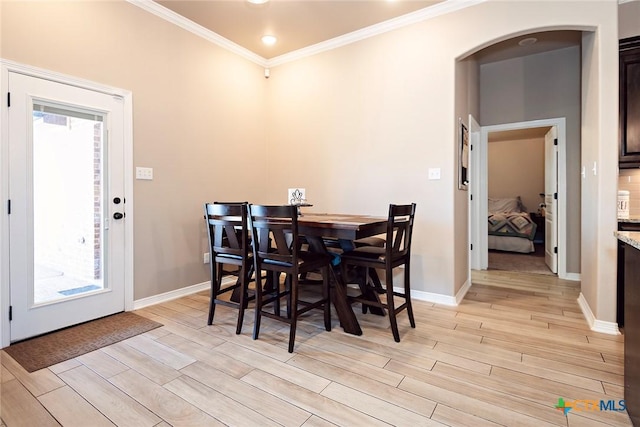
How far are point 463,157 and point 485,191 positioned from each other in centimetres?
154

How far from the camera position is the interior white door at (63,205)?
2.22 metres

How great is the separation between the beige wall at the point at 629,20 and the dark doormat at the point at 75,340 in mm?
4432

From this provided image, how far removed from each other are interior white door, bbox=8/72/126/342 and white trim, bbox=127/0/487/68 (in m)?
1.00

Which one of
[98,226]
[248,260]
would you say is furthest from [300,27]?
[98,226]

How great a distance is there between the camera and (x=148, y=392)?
5.47ft

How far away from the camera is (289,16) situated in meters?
3.15

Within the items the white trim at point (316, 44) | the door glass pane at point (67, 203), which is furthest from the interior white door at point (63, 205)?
the white trim at point (316, 44)

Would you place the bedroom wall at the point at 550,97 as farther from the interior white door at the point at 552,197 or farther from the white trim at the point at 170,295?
the white trim at the point at 170,295

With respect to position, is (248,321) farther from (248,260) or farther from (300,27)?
(300,27)

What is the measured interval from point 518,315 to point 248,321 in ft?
7.57

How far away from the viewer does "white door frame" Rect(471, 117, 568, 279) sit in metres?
4.06

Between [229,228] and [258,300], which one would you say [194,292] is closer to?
[229,228]

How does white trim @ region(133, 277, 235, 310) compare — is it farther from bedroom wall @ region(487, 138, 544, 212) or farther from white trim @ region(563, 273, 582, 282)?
bedroom wall @ region(487, 138, 544, 212)

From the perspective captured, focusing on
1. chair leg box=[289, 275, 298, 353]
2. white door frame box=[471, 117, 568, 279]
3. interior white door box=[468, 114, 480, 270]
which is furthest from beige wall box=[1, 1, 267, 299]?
white door frame box=[471, 117, 568, 279]
